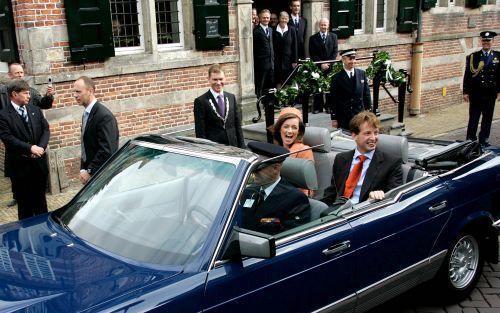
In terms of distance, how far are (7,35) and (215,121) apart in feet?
13.9

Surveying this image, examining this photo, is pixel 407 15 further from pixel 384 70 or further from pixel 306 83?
pixel 306 83

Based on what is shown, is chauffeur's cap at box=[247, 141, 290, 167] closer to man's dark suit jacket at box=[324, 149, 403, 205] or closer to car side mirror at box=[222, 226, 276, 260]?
car side mirror at box=[222, 226, 276, 260]

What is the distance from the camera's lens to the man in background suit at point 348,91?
325 inches

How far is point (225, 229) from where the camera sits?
120 inches

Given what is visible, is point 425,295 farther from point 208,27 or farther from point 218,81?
point 208,27

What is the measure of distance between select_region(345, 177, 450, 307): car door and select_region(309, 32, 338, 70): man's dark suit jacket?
755 centimetres

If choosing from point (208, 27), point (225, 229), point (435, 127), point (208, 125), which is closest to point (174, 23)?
point (208, 27)

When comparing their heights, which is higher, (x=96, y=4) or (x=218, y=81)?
(x=96, y=4)

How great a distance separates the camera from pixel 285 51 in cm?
1145

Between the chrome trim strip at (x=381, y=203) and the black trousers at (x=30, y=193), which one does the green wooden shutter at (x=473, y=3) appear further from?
the black trousers at (x=30, y=193)

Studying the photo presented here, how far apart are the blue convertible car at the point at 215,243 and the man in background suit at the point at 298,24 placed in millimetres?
7626

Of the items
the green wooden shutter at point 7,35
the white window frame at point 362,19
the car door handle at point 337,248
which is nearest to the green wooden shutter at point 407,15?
the white window frame at point 362,19

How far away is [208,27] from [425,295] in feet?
23.2

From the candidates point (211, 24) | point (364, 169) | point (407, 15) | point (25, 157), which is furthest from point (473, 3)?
point (25, 157)
